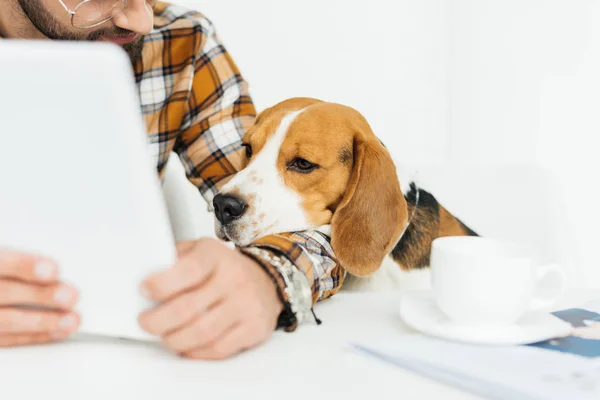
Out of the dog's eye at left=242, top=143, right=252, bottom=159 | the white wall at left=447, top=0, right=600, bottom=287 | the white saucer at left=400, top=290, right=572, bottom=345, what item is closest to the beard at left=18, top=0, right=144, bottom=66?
the dog's eye at left=242, top=143, right=252, bottom=159

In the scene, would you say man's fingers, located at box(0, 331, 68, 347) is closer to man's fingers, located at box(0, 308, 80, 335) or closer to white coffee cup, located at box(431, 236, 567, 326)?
man's fingers, located at box(0, 308, 80, 335)

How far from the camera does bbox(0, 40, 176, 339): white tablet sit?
0.52m

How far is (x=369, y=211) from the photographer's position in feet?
4.20

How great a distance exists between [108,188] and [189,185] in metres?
1.28

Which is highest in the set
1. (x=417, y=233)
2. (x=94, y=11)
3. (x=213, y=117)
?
(x=94, y=11)

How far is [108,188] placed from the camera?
1.91 ft

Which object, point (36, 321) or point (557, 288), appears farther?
point (557, 288)

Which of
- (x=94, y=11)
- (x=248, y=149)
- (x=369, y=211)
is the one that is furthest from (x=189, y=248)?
(x=94, y=11)

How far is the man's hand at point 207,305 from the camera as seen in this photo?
0.66 metres

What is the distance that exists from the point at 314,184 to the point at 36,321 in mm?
750

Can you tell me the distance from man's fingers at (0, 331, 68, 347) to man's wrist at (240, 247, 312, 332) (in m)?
0.25

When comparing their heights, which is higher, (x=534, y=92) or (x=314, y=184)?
(x=314, y=184)

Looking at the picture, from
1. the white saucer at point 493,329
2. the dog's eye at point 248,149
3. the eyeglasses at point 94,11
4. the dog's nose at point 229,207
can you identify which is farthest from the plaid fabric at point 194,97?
the white saucer at point 493,329

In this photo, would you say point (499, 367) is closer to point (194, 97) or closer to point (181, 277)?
point (181, 277)
